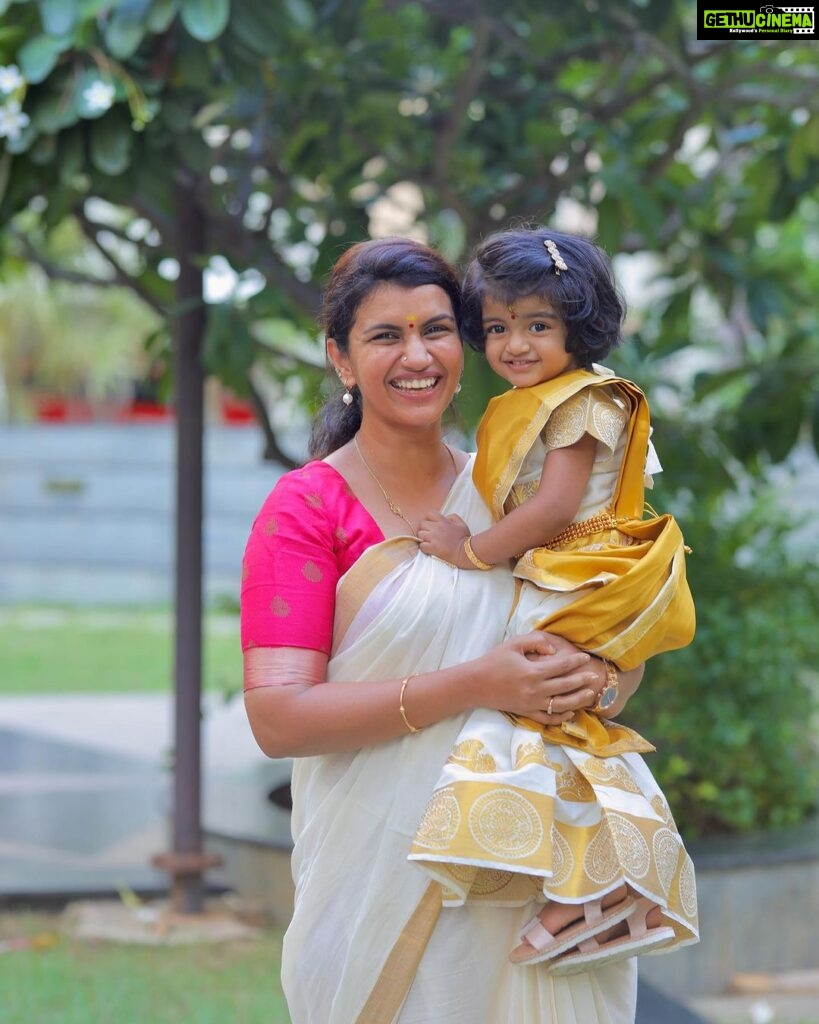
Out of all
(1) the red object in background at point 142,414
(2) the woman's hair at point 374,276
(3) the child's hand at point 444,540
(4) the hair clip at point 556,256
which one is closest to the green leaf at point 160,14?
(2) the woman's hair at point 374,276

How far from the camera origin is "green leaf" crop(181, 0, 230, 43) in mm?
3248

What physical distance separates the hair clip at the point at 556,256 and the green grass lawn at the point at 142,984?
253cm

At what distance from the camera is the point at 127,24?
11.0 ft

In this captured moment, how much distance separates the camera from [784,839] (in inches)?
191

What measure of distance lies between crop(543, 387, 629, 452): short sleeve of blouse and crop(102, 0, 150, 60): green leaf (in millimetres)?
1833

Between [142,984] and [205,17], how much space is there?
262cm

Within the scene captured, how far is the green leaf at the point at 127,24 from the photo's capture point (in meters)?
3.33

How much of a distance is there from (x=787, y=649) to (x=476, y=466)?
326 cm

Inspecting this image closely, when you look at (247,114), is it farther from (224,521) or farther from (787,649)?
(224,521)

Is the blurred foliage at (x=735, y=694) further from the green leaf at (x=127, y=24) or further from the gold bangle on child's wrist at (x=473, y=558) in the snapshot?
the gold bangle on child's wrist at (x=473, y=558)

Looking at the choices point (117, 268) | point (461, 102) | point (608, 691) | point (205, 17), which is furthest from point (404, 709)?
point (117, 268)

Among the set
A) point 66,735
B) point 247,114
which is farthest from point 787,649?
point 66,735

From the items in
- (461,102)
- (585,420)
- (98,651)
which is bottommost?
(98,651)

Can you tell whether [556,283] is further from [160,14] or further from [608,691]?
[160,14]
